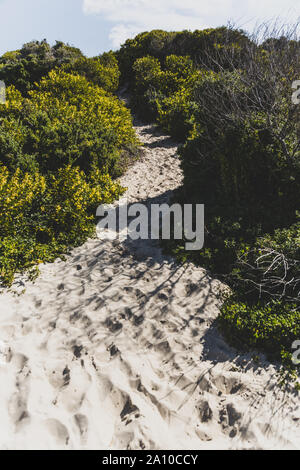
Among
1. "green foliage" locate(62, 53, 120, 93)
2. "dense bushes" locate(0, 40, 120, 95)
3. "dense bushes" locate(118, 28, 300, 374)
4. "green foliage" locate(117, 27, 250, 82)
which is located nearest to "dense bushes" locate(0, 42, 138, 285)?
"dense bushes" locate(118, 28, 300, 374)

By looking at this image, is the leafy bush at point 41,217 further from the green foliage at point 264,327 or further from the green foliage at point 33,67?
the green foliage at point 33,67

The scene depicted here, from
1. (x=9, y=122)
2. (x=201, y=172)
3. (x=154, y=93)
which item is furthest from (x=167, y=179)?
(x=154, y=93)

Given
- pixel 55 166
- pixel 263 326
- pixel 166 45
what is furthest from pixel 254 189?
pixel 166 45

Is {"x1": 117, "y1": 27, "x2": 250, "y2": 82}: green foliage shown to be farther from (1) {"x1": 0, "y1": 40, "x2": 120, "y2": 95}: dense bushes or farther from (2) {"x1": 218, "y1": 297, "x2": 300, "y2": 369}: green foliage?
(2) {"x1": 218, "y1": 297, "x2": 300, "y2": 369}: green foliage

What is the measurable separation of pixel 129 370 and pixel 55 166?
6.44m

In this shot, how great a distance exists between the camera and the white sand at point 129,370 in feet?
9.85

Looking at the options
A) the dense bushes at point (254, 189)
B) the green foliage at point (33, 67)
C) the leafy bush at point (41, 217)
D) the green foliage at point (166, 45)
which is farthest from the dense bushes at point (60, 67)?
the dense bushes at point (254, 189)

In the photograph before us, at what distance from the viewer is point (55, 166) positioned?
821 cm

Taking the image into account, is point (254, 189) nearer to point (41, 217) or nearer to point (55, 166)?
point (41, 217)

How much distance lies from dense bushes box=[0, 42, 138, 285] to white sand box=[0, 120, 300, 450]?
0.85 meters

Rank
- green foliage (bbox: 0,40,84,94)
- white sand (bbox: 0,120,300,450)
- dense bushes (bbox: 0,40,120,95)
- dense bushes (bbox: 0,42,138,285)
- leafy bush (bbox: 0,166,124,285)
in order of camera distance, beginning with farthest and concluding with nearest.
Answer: green foliage (bbox: 0,40,84,94), dense bushes (bbox: 0,40,120,95), dense bushes (bbox: 0,42,138,285), leafy bush (bbox: 0,166,124,285), white sand (bbox: 0,120,300,450)

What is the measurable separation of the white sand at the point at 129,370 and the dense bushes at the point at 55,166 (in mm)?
855

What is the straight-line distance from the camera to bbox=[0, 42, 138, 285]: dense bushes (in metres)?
5.98

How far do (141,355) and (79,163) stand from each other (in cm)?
625
